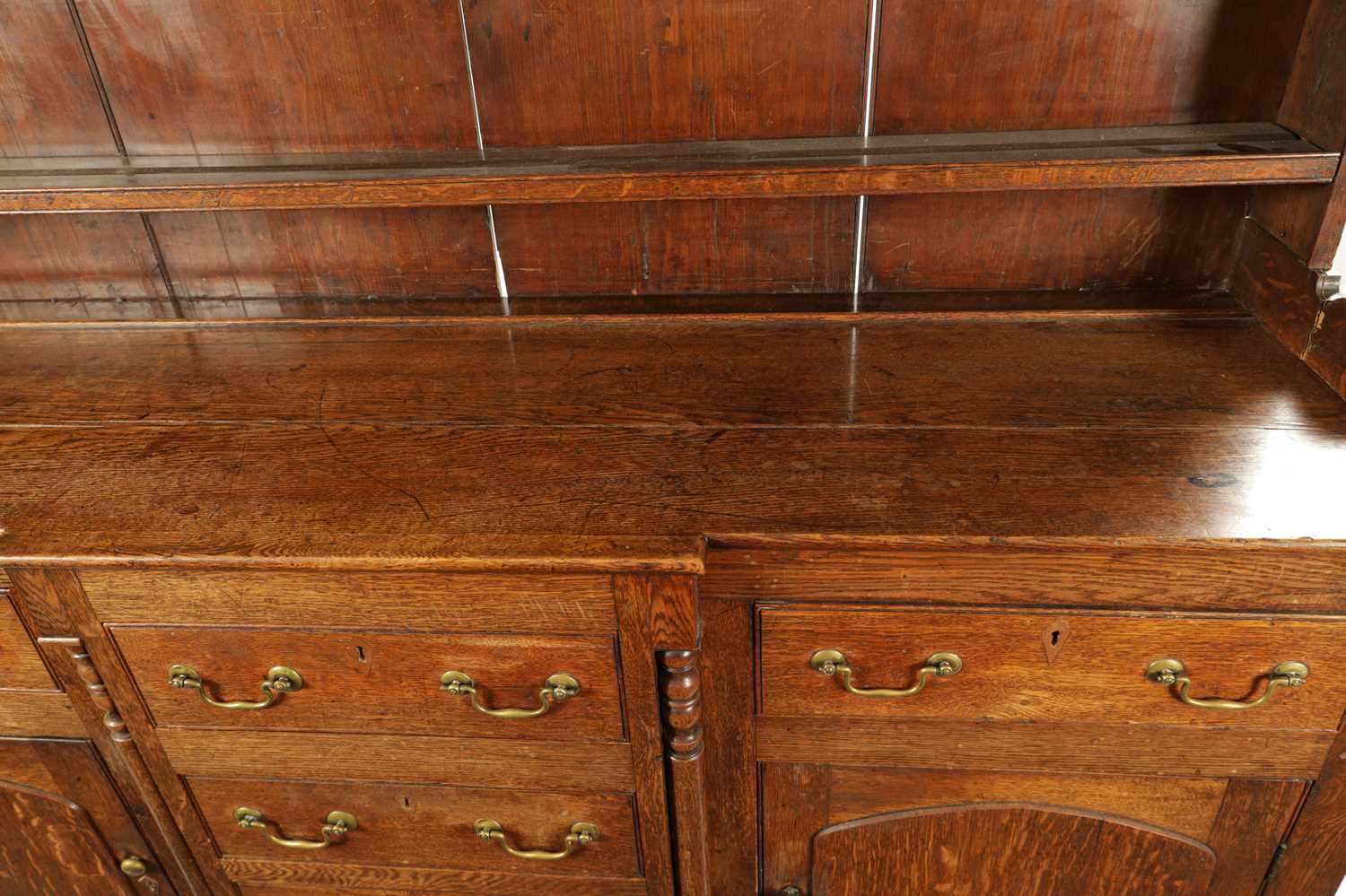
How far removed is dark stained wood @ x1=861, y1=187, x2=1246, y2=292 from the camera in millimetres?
1369

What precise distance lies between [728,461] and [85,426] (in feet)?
2.89

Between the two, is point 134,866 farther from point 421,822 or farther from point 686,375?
point 686,375

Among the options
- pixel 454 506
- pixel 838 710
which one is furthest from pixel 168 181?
pixel 838 710

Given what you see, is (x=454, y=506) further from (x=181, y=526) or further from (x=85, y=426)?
(x=85, y=426)

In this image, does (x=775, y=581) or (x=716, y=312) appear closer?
(x=775, y=581)

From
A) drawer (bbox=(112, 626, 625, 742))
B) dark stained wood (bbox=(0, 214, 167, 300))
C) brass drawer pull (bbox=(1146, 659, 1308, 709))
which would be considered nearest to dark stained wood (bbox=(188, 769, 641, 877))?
drawer (bbox=(112, 626, 625, 742))

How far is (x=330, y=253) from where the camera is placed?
1513 millimetres

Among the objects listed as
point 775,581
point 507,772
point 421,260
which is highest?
point 421,260

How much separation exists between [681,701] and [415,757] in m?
0.37

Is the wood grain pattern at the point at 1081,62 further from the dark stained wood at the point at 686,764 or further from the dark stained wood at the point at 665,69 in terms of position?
the dark stained wood at the point at 686,764

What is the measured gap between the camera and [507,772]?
3.78ft

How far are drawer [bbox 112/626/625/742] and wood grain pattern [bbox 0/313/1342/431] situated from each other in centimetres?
30

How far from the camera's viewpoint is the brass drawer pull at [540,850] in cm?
120

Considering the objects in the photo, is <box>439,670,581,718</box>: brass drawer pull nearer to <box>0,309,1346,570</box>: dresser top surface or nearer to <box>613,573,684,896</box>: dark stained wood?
<box>613,573,684,896</box>: dark stained wood
